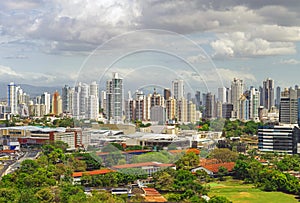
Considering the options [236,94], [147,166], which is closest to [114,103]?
[147,166]

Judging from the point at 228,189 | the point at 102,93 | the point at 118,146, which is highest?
the point at 102,93

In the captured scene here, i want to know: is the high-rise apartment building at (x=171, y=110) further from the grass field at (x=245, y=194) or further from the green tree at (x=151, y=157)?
the green tree at (x=151, y=157)

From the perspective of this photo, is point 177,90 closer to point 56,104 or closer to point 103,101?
point 103,101

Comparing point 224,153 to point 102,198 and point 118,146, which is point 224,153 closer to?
point 118,146

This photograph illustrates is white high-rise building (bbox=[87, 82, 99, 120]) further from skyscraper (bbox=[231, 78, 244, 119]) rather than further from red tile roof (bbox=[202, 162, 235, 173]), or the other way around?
skyscraper (bbox=[231, 78, 244, 119])

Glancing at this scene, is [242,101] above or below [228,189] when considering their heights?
above

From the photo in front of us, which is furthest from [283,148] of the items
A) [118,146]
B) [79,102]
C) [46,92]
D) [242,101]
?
[46,92]
